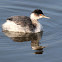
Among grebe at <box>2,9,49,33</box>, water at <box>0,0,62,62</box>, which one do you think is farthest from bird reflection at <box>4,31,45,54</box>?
grebe at <box>2,9,49,33</box>

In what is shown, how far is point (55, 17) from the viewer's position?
13.7 m

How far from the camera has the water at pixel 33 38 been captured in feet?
31.9

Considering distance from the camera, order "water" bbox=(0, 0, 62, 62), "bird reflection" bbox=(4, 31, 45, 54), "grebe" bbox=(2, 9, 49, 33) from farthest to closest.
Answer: "grebe" bbox=(2, 9, 49, 33) → "bird reflection" bbox=(4, 31, 45, 54) → "water" bbox=(0, 0, 62, 62)

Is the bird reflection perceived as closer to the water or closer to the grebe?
the water

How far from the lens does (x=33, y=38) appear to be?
11.7 metres

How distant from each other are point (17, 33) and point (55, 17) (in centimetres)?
267

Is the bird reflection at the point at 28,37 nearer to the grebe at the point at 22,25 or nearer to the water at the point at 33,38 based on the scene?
the water at the point at 33,38

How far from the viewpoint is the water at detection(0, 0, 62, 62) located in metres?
9.72

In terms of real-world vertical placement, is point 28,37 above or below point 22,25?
below

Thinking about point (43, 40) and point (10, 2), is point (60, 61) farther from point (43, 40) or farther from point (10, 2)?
point (10, 2)

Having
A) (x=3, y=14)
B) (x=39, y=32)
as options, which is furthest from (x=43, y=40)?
(x=3, y=14)

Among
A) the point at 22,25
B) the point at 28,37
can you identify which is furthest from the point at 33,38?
the point at 22,25

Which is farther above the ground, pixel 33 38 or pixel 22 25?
pixel 22 25

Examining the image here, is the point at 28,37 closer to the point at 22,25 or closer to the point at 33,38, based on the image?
the point at 33,38
